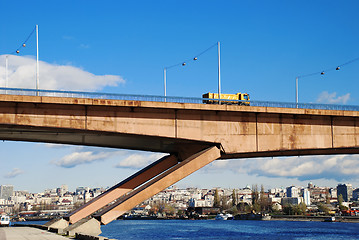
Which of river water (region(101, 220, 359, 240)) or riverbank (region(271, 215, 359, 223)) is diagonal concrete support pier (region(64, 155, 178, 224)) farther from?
riverbank (region(271, 215, 359, 223))

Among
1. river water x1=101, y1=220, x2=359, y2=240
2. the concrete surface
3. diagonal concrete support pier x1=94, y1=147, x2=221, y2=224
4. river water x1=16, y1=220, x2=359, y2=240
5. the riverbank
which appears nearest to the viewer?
the concrete surface

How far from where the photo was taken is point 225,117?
41.0 meters

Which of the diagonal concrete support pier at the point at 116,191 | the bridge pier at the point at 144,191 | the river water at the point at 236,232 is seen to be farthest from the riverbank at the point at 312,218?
the bridge pier at the point at 144,191

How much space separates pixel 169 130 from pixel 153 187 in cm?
491

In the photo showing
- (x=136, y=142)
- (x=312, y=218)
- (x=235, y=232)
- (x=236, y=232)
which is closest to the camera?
(x=136, y=142)

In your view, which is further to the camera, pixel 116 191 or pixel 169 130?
pixel 116 191

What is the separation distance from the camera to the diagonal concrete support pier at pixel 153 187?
1455 inches

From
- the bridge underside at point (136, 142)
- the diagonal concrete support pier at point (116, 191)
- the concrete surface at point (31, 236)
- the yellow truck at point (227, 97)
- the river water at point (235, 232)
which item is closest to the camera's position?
the concrete surface at point (31, 236)

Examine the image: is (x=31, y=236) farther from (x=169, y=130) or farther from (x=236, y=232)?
(x=236, y=232)

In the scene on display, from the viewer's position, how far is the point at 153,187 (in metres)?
37.4

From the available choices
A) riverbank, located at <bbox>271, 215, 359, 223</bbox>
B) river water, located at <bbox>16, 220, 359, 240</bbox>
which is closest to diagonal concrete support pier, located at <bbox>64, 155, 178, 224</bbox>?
river water, located at <bbox>16, 220, 359, 240</bbox>

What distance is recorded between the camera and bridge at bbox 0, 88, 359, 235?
3612 cm

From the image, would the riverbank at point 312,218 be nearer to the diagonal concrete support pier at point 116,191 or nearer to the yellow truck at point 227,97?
the yellow truck at point 227,97

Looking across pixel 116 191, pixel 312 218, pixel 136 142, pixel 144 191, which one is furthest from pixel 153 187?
pixel 312 218
